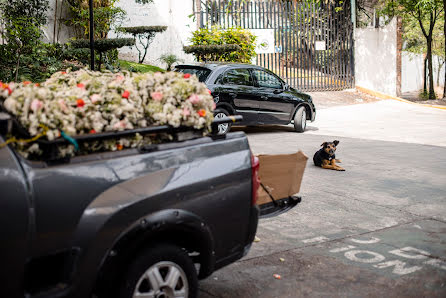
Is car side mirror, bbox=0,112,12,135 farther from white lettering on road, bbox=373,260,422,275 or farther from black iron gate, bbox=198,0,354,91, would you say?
black iron gate, bbox=198,0,354,91

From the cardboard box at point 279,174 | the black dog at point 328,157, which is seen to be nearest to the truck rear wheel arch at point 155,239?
the cardboard box at point 279,174

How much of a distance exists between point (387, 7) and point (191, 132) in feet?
78.3

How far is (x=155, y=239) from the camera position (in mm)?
3584

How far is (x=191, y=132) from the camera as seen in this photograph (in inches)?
154

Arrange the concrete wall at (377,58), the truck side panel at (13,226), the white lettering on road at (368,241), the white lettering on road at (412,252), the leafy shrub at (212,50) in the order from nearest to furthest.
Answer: the truck side panel at (13,226), the white lettering on road at (412,252), the white lettering on road at (368,241), the leafy shrub at (212,50), the concrete wall at (377,58)

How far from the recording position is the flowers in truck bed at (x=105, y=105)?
3.15m

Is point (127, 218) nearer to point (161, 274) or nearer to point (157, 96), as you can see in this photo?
point (161, 274)

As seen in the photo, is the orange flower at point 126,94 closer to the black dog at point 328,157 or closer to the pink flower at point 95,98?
the pink flower at point 95,98

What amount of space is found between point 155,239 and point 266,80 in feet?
34.4

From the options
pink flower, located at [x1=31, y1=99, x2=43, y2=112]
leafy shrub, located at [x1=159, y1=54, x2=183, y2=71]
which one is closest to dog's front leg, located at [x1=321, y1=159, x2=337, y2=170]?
pink flower, located at [x1=31, y1=99, x2=43, y2=112]

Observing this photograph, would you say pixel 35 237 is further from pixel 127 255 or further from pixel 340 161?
pixel 340 161

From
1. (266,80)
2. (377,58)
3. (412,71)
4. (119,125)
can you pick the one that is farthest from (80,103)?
(412,71)

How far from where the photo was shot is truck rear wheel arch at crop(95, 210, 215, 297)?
3.31 meters

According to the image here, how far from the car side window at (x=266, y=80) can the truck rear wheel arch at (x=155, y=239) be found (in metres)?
9.98
